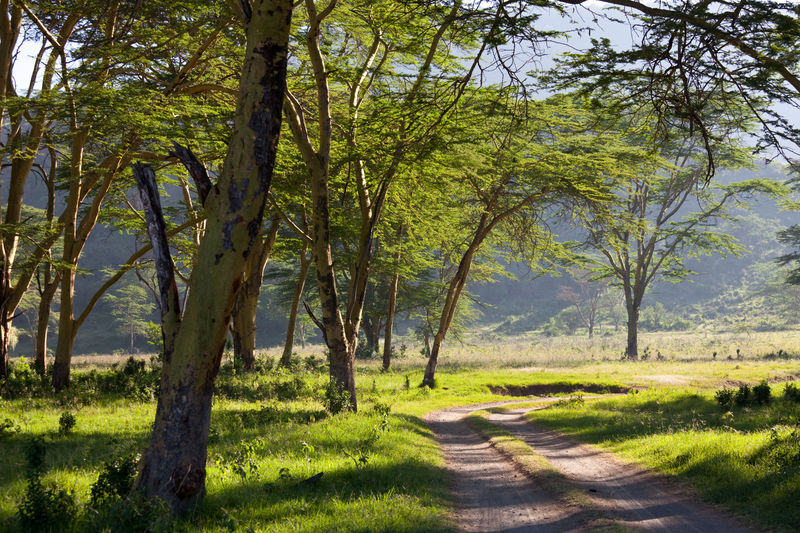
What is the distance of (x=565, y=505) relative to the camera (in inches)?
278

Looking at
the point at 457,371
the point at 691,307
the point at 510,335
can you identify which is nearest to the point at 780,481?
the point at 457,371

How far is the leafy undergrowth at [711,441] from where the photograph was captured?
672 cm

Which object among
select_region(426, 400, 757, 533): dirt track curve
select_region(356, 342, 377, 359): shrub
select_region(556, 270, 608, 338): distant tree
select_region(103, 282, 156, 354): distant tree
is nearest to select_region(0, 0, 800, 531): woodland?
select_region(426, 400, 757, 533): dirt track curve

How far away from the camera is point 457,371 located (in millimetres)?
30156

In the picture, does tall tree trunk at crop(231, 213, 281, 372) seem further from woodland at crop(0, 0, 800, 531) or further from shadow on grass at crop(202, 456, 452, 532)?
shadow on grass at crop(202, 456, 452, 532)

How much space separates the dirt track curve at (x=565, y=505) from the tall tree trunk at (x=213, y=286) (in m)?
3.21

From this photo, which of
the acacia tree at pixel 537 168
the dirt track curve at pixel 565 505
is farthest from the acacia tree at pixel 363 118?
the dirt track curve at pixel 565 505

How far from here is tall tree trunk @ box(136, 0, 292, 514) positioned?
17.3 ft

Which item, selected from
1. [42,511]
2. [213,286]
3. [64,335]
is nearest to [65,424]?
[64,335]

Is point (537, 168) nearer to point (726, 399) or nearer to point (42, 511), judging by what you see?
point (726, 399)

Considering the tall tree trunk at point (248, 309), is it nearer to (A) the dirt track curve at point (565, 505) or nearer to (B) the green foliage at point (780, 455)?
(A) the dirt track curve at point (565, 505)

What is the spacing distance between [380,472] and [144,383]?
418 inches

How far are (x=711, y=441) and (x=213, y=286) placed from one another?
8308mm

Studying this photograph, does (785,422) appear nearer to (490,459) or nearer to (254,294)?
(490,459)
